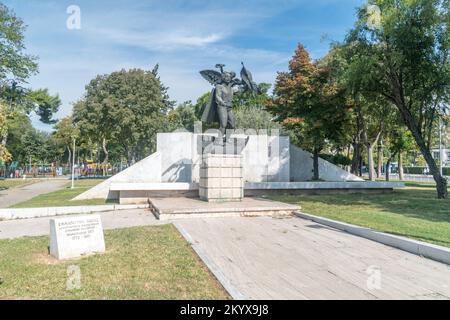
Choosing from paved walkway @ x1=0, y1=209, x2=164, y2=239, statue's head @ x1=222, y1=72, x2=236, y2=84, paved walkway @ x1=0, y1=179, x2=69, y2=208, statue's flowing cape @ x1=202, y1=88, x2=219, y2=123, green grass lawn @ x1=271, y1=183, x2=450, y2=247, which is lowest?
paved walkway @ x1=0, y1=209, x2=164, y2=239

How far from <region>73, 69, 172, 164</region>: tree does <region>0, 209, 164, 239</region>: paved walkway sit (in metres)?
21.0

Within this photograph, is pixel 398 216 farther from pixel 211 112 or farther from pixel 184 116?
pixel 184 116

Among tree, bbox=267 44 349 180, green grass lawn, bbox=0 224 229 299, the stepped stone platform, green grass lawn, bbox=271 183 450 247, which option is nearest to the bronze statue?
the stepped stone platform

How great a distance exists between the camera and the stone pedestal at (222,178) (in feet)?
42.3

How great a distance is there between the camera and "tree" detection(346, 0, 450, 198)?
14.2 meters

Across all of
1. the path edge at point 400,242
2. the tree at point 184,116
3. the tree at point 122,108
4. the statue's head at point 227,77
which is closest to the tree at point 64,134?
the tree at point 184,116

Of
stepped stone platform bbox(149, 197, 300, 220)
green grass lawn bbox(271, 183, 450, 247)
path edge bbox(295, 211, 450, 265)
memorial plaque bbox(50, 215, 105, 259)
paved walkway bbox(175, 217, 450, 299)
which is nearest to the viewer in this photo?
paved walkway bbox(175, 217, 450, 299)

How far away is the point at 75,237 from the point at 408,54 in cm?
1471

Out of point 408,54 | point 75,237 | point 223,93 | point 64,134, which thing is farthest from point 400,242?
point 64,134

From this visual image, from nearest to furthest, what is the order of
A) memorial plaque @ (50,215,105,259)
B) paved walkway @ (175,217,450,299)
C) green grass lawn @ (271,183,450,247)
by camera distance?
paved walkway @ (175,217,450,299)
memorial plaque @ (50,215,105,259)
green grass lawn @ (271,183,450,247)

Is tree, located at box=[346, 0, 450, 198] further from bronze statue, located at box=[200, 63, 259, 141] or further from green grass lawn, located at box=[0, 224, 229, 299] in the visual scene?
green grass lawn, located at box=[0, 224, 229, 299]
